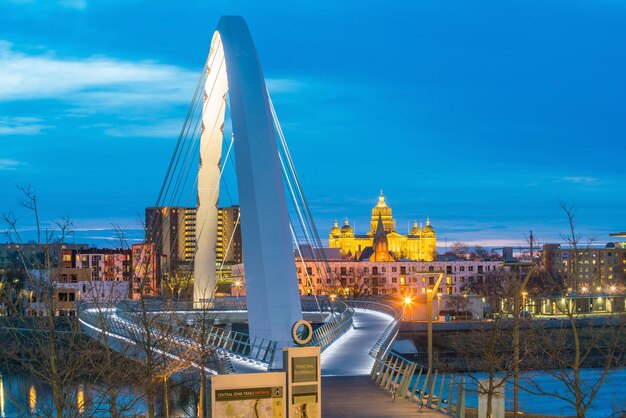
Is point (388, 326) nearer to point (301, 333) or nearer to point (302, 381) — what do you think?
point (301, 333)

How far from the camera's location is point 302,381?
1862 cm

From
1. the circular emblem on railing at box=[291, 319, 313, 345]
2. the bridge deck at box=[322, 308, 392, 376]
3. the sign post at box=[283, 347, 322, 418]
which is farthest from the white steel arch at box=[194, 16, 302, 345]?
the sign post at box=[283, 347, 322, 418]

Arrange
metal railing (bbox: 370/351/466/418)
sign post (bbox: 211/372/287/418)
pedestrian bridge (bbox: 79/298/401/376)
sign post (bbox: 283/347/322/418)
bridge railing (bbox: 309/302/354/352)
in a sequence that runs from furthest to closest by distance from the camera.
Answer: bridge railing (bbox: 309/302/354/352), pedestrian bridge (bbox: 79/298/401/376), metal railing (bbox: 370/351/466/418), sign post (bbox: 283/347/322/418), sign post (bbox: 211/372/287/418)

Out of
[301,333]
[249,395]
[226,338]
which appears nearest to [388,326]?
[226,338]

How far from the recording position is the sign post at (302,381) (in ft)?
60.4

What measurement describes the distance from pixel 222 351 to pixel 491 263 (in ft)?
485

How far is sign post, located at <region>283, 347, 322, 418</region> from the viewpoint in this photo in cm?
1842

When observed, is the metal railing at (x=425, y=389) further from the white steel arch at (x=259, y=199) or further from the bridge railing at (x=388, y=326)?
the white steel arch at (x=259, y=199)

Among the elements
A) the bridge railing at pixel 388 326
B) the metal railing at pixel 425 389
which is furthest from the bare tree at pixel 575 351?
the bridge railing at pixel 388 326

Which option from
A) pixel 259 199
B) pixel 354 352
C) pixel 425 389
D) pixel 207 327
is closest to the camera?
pixel 425 389

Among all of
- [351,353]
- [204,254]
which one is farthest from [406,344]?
[351,353]

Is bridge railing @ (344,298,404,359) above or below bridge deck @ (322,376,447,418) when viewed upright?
above

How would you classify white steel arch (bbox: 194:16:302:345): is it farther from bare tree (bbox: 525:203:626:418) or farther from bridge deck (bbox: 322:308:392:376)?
bare tree (bbox: 525:203:626:418)

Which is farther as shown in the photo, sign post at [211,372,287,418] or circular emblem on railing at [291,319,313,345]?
circular emblem on railing at [291,319,313,345]
